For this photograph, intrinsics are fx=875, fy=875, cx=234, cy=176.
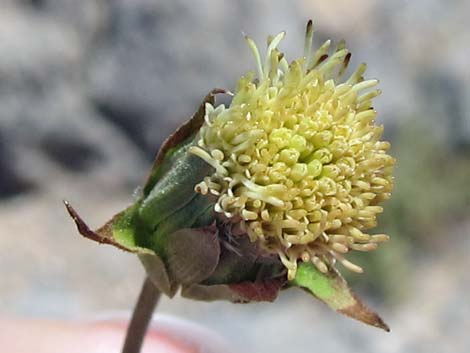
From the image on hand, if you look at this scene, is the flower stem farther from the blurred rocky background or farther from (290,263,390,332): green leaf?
the blurred rocky background

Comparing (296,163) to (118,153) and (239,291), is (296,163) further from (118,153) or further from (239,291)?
(118,153)

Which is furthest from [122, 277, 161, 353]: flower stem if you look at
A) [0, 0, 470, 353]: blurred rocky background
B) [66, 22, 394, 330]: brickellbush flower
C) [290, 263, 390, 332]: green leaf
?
[0, 0, 470, 353]: blurred rocky background

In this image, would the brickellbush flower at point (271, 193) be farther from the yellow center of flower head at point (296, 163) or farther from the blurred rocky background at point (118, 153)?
the blurred rocky background at point (118, 153)

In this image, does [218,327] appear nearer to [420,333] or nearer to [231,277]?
[420,333]

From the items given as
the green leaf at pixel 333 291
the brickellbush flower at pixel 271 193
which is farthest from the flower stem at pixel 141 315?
the green leaf at pixel 333 291

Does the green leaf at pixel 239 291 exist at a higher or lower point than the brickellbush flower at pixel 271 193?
lower

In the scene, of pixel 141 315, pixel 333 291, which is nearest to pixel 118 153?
pixel 141 315
